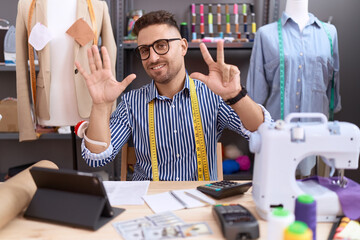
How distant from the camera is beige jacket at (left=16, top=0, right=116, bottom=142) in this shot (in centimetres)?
259

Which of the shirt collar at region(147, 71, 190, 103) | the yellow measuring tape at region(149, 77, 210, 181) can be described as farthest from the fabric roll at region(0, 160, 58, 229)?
the shirt collar at region(147, 71, 190, 103)

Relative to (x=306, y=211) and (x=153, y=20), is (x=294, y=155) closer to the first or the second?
(x=306, y=211)

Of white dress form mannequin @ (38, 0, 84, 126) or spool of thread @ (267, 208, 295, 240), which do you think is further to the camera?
white dress form mannequin @ (38, 0, 84, 126)

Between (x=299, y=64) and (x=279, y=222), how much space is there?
2124mm

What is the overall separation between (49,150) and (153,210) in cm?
284

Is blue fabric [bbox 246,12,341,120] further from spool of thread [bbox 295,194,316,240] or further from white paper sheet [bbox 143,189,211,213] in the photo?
spool of thread [bbox 295,194,316,240]

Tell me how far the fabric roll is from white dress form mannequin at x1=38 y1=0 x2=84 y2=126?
1.34 m

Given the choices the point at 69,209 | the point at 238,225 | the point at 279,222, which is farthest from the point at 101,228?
the point at 279,222

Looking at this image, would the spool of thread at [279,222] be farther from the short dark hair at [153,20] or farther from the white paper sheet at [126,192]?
the short dark hair at [153,20]

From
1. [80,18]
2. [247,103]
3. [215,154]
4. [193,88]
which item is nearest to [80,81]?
[80,18]

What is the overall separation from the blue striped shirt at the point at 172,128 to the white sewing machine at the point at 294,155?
A: 76 centimetres

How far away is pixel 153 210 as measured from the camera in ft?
4.10

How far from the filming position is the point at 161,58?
6.33 ft

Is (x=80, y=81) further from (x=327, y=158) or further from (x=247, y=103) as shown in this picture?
(x=327, y=158)
